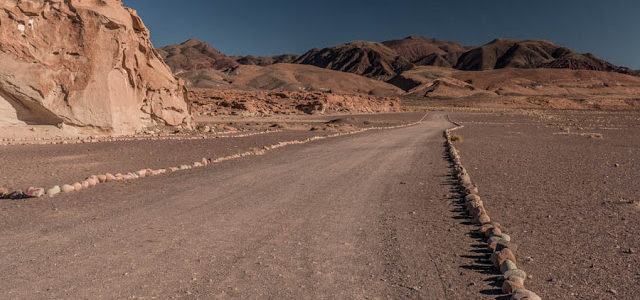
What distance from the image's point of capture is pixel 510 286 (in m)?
3.70

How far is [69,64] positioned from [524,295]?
18.2 m

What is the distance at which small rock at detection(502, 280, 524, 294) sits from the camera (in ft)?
12.1

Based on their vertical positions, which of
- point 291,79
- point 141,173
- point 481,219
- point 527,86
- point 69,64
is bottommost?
point 481,219

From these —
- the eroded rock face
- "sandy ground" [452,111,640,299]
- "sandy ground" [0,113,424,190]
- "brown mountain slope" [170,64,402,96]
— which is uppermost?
"brown mountain slope" [170,64,402,96]

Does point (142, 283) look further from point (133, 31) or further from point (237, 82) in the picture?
point (237, 82)

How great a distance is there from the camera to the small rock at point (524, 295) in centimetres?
342

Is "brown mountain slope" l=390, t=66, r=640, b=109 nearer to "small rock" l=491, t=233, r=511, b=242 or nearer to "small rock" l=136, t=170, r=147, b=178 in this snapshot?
"small rock" l=136, t=170, r=147, b=178

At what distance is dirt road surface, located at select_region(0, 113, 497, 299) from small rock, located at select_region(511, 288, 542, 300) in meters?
0.24

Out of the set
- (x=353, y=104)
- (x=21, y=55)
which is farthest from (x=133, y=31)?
(x=353, y=104)

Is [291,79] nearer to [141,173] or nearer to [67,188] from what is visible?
[141,173]

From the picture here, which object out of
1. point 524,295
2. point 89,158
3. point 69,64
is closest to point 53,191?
point 89,158

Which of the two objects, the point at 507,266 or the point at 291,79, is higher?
the point at 291,79

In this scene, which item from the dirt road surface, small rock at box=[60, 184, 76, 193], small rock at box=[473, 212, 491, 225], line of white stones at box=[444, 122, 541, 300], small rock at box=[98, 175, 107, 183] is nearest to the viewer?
line of white stones at box=[444, 122, 541, 300]

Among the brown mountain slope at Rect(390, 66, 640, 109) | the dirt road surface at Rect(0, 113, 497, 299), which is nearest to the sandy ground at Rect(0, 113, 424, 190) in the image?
the dirt road surface at Rect(0, 113, 497, 299)
